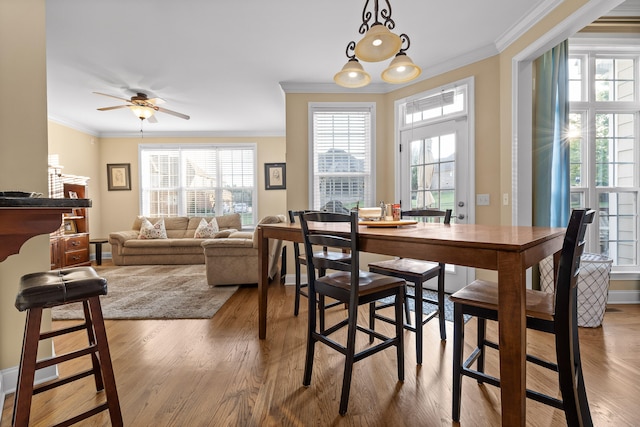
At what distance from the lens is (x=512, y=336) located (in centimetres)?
101

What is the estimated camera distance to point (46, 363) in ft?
4.09

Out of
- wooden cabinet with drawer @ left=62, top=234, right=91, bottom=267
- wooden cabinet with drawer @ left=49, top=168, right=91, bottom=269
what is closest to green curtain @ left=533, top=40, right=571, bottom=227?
wooden cabinet with drawer @ left=49, top=168, right=91, bottom=269

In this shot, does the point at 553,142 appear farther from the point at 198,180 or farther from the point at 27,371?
the point at 198,180

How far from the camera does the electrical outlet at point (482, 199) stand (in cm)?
325

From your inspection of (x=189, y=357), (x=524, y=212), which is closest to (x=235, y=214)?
(x=189, y=357)

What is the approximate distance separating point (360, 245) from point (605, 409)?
1437 millimetres

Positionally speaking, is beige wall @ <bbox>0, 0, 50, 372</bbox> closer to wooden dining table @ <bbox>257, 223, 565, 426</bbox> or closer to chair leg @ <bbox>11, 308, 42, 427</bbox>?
chair leg @ <bbox>11, 308, 42, 427</bbox>

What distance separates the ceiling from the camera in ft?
8.23

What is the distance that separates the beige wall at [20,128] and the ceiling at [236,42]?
979 mm

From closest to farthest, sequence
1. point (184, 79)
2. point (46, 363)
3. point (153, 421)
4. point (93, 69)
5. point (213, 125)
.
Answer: point (46, 363), point (153, 421), point (93, 69), point (184, 79), point (213, 125)

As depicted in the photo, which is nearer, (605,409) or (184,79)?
(605,409)

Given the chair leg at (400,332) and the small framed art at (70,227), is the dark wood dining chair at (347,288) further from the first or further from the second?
the small framed art at (70,227)

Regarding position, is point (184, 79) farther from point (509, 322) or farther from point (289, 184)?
point (509, 322)

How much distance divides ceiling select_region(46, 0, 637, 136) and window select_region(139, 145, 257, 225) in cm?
206
